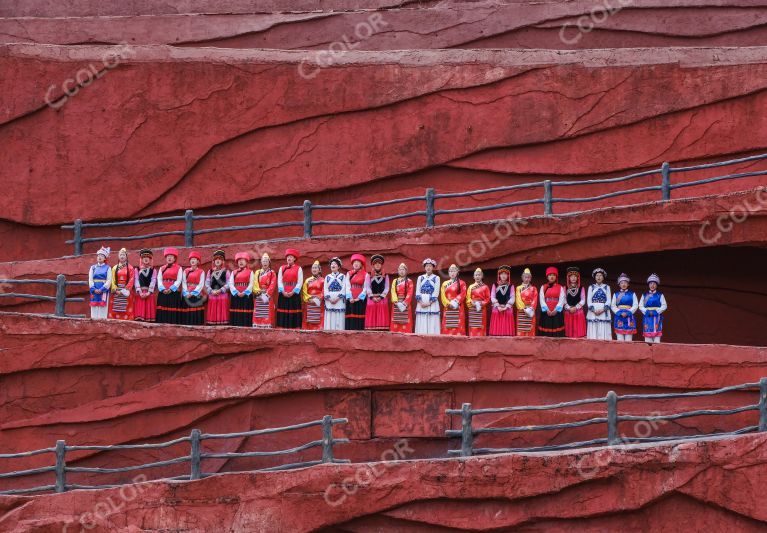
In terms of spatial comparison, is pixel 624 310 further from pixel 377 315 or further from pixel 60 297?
pixel 60 297

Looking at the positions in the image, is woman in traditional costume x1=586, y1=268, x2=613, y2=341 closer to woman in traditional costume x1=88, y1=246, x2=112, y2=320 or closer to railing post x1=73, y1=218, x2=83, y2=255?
woman in traditional costume x1=88, y1=246, x2=112, y2=320

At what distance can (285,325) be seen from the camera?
19328 millimetres

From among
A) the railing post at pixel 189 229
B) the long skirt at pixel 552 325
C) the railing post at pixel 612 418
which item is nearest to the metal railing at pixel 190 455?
the railing post at pixel 612 418

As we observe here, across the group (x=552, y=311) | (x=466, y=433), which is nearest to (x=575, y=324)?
(x=552, y=311)

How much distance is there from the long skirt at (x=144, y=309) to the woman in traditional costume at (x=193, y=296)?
45 cm

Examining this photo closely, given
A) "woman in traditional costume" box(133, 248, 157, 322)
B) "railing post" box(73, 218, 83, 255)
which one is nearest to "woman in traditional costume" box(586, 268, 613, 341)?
"woman in traditional costume" box(133, 248, 157, 322)

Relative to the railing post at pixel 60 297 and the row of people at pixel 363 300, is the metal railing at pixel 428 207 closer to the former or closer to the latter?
the row of people at pixel 363 300

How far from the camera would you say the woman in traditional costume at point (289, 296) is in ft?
63.5

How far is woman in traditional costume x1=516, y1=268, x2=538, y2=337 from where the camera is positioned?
63.2ft

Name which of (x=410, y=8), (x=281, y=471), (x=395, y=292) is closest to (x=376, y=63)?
(x=410, y=8)

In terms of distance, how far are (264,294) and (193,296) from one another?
3.02ft

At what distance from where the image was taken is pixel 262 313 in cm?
1931

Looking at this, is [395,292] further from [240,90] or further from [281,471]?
[240,90]

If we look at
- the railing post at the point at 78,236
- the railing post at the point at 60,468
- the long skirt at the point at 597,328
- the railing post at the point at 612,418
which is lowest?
the railing post at the point at 60,468
